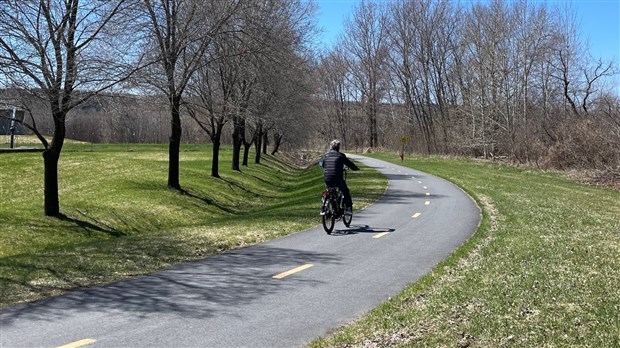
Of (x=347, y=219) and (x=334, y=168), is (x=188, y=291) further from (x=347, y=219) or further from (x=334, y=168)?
(x=347, y=219)

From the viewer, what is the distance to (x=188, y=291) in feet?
25.6

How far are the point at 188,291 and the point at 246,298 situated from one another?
0.90 m

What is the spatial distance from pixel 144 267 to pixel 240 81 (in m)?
21.8

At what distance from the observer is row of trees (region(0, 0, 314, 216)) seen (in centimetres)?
1513

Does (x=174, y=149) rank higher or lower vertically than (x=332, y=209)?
higher

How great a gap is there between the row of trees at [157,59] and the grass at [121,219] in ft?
5.44

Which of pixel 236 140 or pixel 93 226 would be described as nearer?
pixel 93 226

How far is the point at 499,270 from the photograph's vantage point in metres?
8.45

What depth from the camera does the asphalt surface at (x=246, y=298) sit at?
5.93 meters

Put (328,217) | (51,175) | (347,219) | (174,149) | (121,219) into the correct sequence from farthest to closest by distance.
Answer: (174,149) < (121,219) < (51,175) < (347,219) < (328,217)

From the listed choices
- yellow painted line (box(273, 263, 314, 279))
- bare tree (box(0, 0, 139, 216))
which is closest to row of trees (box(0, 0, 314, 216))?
bare tree (box(0, 0, 139, 216))

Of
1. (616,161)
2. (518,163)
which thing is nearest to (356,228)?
(616,161)

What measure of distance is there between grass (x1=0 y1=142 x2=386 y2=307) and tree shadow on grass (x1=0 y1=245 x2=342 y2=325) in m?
0.51

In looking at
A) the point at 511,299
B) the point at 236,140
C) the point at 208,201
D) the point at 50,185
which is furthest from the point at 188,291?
the point at 236,140
